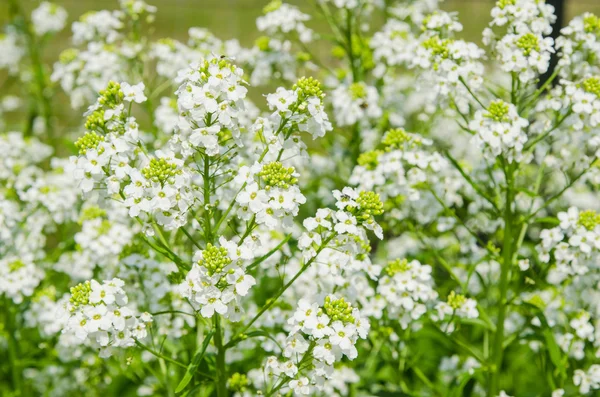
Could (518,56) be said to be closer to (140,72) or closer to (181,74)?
(181,74)

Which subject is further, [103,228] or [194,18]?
[194,18]

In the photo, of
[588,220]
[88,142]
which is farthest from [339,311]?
[588,220]

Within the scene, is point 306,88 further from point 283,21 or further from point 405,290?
point 283,21

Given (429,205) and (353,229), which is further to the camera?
(429,205)

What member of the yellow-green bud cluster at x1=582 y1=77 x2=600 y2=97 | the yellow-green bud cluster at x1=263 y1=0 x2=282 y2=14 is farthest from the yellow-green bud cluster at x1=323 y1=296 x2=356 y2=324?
the yellow-green bud cluster at x1=263 y1=0 x2=282 y2=14

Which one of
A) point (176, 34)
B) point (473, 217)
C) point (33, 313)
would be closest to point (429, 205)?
point (473, 217)

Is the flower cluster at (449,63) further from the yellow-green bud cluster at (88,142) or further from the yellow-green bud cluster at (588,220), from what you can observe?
the yellow-green bud cluster at (88,142)
